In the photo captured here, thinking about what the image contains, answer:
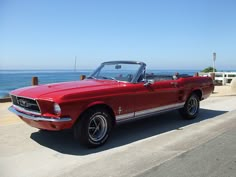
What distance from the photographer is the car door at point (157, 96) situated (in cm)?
603

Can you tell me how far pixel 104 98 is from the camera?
5.23m

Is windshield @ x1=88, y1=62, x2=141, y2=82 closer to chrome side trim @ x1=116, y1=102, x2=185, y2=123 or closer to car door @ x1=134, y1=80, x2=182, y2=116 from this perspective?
car door @ x1=134, y1=80, x2=182, y2=116

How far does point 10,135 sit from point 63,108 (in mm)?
1866

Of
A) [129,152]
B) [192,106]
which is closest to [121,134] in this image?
[129,152]

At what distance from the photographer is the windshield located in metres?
6.33

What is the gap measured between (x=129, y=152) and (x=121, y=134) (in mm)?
1284

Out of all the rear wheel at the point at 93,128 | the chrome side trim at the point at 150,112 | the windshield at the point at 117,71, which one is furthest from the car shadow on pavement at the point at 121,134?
the windshield at the point at 117,71

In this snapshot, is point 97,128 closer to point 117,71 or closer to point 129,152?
point 129,152

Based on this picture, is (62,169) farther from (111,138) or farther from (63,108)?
(111,138)

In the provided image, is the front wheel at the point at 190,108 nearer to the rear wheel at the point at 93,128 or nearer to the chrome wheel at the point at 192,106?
the chrome wheel at the point at 192,106

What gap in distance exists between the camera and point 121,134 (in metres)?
6.14

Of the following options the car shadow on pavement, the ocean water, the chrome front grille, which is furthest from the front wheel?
the chrome front grille

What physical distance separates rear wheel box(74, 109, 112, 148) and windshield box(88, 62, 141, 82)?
49.9 inches

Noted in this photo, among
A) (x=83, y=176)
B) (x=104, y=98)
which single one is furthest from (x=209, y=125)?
(x=83, y=176)
